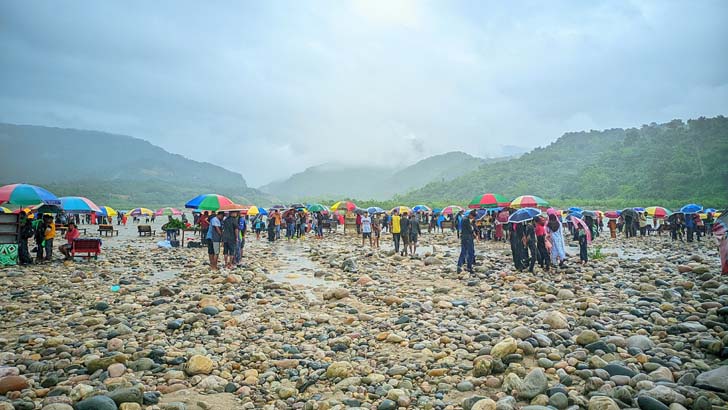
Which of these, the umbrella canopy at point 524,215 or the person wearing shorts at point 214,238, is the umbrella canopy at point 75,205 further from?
the umbrella canopy at point 524,215

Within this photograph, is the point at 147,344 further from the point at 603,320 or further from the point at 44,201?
the point at 44,201

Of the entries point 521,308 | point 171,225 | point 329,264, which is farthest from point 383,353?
point 171,225

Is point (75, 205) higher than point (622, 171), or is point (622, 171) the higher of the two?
point (622, 171)

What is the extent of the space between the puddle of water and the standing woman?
1228 cm

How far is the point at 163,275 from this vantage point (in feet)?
41.8

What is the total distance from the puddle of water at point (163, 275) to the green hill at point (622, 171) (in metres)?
63.8

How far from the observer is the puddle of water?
472 inches

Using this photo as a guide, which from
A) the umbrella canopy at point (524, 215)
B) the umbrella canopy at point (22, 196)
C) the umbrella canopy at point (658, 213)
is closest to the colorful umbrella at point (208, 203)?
the umbrella canopy at point (22, 196)

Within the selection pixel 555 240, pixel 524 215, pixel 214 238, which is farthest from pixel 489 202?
pixel 214 238

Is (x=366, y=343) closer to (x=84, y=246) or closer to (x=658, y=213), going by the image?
(x=84, y=246)

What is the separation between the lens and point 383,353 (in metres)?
6.00

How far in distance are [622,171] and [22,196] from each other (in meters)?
93.3

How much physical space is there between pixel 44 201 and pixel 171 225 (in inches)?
286

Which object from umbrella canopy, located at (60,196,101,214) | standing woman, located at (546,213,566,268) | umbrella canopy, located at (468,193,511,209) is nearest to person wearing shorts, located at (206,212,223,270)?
umbrella canopy, located at (60,196,101,214)
